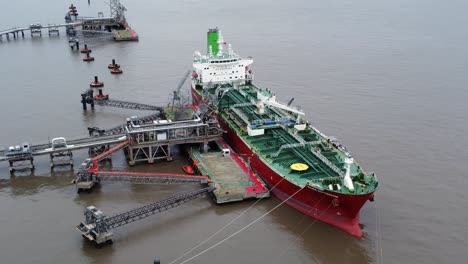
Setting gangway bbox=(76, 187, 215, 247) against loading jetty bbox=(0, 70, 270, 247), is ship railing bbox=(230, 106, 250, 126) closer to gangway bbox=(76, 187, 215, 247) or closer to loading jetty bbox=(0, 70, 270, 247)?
loading jetty bbox=(0, 70, 270, 247)

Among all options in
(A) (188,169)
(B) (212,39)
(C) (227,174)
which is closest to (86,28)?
(B) (212,39)

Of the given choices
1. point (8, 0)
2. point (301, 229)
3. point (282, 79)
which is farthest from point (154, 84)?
point (8, 0)

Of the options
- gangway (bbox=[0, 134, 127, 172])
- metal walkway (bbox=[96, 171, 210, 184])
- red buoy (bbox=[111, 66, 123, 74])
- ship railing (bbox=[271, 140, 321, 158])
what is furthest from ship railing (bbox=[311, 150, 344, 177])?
red buoy (bbox=[111, 66, 123, 74])

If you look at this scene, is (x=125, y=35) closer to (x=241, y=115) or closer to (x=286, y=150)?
(x=241, y=115)

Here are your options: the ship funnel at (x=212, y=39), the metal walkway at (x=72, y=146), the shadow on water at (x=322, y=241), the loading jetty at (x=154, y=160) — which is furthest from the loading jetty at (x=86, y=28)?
the shadow on water at (x=322, y=241)

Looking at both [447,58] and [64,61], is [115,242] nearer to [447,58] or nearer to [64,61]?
[64,61]
